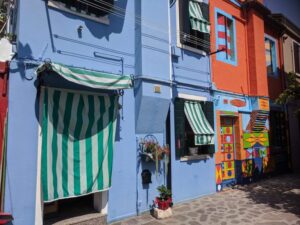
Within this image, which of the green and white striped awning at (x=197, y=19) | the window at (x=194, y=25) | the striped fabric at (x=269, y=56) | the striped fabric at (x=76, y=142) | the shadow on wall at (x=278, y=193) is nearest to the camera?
the striped fabric at (x=76, y=142)

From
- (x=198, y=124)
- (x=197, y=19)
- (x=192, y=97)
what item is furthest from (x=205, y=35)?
(x=198, y=124)

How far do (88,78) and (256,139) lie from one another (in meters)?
8.77

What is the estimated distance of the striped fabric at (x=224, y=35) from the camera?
1107 centimetres

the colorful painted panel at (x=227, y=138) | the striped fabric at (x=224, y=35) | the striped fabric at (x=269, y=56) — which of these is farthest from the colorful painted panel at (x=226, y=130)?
the striped fabric at (x=269, y=56)

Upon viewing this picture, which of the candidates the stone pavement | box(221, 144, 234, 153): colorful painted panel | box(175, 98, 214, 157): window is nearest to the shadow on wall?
the stone pavement

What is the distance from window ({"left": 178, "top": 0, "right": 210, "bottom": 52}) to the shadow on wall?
544cm

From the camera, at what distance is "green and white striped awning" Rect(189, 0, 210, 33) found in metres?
9.45

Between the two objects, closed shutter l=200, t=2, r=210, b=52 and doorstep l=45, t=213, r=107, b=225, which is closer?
doorstep l=45, t=213, r=107, b=225

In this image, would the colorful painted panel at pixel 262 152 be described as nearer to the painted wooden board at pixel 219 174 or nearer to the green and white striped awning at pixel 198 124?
the painted wooden board at pixel 219 174

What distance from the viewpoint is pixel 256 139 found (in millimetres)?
12086

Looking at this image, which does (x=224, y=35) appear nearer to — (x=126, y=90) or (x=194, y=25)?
(x=194, y=25)

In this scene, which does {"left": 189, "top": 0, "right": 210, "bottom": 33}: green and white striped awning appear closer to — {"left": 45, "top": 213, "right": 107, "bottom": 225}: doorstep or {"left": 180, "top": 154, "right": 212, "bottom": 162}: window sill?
{"left": 180, "top": 154, "right": 212, "bottom": 162}: window sill

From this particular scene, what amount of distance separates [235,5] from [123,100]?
7.53 meters

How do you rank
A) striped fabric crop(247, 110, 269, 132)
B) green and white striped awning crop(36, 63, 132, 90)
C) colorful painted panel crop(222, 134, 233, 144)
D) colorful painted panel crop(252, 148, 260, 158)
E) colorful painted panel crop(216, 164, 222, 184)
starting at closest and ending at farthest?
green and white striped awning crop(36, 63, 132, 90), colorful painted panel crop(216, 164, 222, 184), colorful painted panel crop(222, 134, 233, 144), striped fabric crop(247, 110, 269, 132), colorful painted panel crop(252, 148, 260, 158)
